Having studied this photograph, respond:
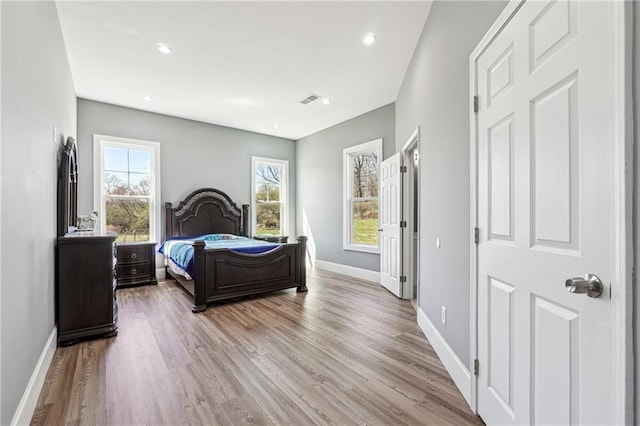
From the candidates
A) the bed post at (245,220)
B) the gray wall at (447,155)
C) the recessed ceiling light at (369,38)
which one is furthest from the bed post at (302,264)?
the recessed ceiling light at (369,38)

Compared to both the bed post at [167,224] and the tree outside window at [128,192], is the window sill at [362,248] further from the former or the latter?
the tree outside window at [128,192]

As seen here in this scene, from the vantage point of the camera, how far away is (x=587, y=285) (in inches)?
36.5

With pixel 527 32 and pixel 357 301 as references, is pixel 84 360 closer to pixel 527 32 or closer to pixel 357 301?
pixel 357 301

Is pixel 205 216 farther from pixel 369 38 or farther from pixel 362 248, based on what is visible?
pixel 369 38

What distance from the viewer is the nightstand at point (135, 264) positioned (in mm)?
4535

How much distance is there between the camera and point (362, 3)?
101 inches

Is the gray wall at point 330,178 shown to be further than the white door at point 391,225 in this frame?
Yes

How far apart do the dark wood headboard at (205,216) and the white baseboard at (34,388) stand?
120 inches

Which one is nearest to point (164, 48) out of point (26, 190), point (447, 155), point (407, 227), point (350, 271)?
point (26, 190)

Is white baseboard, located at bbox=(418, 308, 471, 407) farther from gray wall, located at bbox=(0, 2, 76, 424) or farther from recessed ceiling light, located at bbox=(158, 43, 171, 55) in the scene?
recessed ceiling light, located at bbox=(158, 43, 171, 55)

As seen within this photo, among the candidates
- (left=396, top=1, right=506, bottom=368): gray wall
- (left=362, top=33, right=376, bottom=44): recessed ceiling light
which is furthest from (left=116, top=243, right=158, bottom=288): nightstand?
(left=362, top=33, right=376, bottom=44): recessed ceiling light

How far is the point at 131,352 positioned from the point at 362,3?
140 inches

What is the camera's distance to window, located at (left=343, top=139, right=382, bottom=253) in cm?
524

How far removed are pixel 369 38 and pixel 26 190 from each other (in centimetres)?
311
